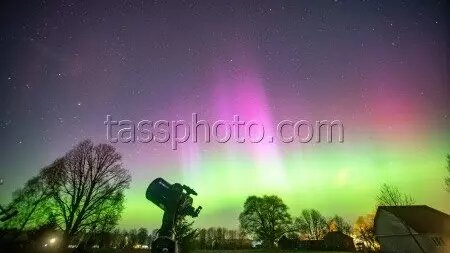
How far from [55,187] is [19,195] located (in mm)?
11482

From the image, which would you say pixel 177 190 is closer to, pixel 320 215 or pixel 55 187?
pixel 55 187

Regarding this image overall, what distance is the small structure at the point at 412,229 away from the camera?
111 ft

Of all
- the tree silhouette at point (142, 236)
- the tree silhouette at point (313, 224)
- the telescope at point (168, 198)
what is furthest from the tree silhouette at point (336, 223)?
the telescope at point (168, 198)

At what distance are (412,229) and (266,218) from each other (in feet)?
125

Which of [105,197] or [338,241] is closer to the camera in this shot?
[105,197]

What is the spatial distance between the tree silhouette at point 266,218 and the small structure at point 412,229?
29.3 meters

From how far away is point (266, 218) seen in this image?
70.0 meters

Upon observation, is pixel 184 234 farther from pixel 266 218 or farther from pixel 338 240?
pixel 338 240

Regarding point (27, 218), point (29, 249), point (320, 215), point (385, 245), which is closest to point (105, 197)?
point (29, 249)

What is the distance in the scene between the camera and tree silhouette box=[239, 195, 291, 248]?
224 feet

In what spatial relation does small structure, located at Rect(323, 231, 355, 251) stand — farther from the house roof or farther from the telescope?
the telescope

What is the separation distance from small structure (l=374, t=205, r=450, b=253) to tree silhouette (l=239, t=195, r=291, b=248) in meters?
29.3

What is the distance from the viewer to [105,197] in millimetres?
28453

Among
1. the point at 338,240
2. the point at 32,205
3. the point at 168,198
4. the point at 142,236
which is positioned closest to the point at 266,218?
the point at 338,240
